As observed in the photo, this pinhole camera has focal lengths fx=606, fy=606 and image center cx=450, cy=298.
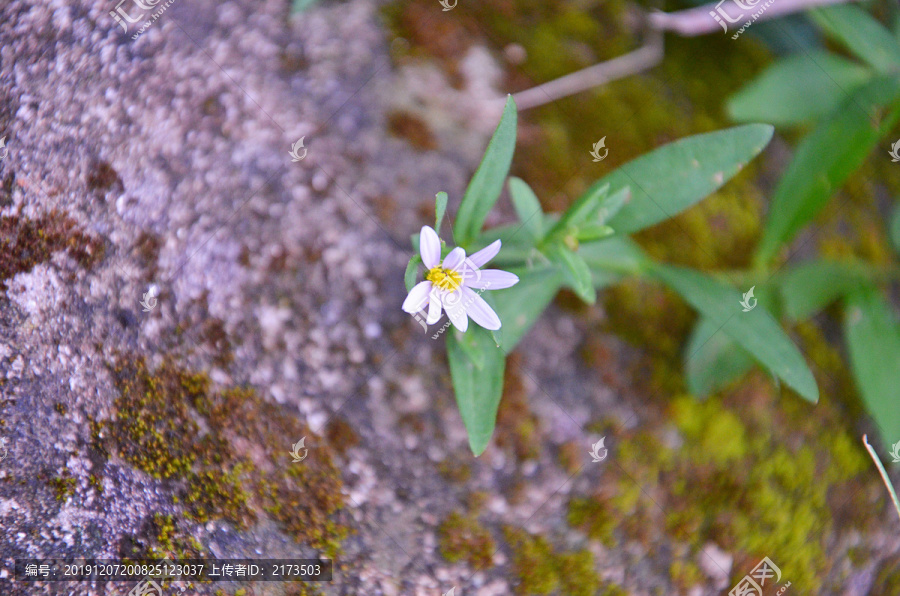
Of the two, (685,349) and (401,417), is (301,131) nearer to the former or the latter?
(401,417)

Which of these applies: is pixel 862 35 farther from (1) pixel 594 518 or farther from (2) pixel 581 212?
(1) pixel 594 518

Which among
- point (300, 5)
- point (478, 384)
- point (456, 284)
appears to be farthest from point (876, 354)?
point (300, 5)

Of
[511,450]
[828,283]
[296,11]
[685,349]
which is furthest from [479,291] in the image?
[828,283]

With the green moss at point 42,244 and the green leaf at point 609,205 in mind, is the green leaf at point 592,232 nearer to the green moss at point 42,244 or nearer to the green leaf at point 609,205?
the green leaf at point 609,205

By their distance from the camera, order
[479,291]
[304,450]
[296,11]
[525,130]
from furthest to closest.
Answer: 1. [525,130]
2. [296,11]
3. [304,450]
4. [479,291]

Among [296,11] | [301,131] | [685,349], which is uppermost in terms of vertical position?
[296,11]

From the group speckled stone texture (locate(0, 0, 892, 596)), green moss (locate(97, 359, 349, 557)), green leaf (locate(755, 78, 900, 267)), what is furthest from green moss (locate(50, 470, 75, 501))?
green leaf (locate(755, 78, 900, 267))
